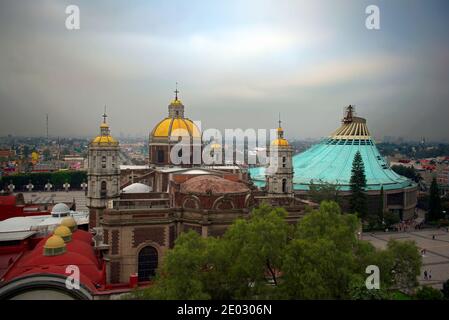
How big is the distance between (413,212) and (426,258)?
2090 centimetres

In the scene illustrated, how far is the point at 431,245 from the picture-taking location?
102ft

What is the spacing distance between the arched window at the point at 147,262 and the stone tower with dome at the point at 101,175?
26.7ft

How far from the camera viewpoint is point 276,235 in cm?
1263

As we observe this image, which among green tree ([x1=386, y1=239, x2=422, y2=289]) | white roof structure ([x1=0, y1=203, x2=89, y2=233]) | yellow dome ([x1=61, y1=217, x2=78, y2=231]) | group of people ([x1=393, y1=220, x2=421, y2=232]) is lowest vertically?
group of people ([x1=393, y1=220, x2=421, y2=232])

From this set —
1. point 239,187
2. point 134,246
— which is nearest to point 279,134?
point 239,187

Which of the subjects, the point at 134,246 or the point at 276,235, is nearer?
the point at 276,235

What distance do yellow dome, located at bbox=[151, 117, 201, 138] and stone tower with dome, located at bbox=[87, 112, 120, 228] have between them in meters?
6.97

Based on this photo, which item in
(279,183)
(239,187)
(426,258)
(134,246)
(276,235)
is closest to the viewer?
(276,235)

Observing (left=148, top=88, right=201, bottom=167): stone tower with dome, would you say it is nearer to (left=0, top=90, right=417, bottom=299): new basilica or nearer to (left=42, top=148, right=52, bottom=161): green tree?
(left=0, top=90, right=417, bottom=299): new basilica

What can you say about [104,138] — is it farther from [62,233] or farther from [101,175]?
[62,233]

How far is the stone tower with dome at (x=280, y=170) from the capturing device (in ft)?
99.8

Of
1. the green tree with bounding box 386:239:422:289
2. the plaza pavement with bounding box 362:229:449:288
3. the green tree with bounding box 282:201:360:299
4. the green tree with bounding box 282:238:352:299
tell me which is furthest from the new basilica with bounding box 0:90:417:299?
the plaza pavement with bounding box 362:229:449:288

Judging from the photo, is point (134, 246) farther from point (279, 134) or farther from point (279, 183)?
point (279, 134)

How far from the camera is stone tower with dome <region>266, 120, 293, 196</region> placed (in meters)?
30.4
